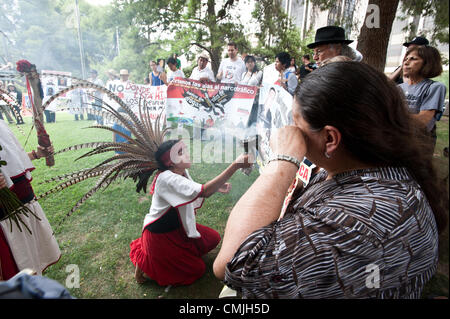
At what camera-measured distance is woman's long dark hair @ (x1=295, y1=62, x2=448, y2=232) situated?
0.74 m

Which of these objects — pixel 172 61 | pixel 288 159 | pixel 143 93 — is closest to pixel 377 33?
pixel 288 159

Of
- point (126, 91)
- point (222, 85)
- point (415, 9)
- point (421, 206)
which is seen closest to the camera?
point (421, 206)

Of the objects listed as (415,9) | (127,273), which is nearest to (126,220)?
(127,273)

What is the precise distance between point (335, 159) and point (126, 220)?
3129 mm

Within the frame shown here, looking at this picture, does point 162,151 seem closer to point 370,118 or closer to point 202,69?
point 370,118

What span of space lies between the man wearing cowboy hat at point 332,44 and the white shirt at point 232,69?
2580 mm

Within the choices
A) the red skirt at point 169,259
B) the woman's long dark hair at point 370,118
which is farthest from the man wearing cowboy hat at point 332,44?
the red skirt at point 169,259

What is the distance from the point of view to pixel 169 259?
238 centimetres

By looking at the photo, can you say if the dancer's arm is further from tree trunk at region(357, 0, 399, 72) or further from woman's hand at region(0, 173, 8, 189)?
tree trunk at region(357, 0, 399, 72)

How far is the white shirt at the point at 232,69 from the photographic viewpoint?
5188 mm

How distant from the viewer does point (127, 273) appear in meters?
2.52

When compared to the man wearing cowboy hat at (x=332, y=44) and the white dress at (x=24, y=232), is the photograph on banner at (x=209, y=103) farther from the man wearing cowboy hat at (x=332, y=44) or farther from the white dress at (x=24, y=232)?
the white dress at (x=24, y=232)
